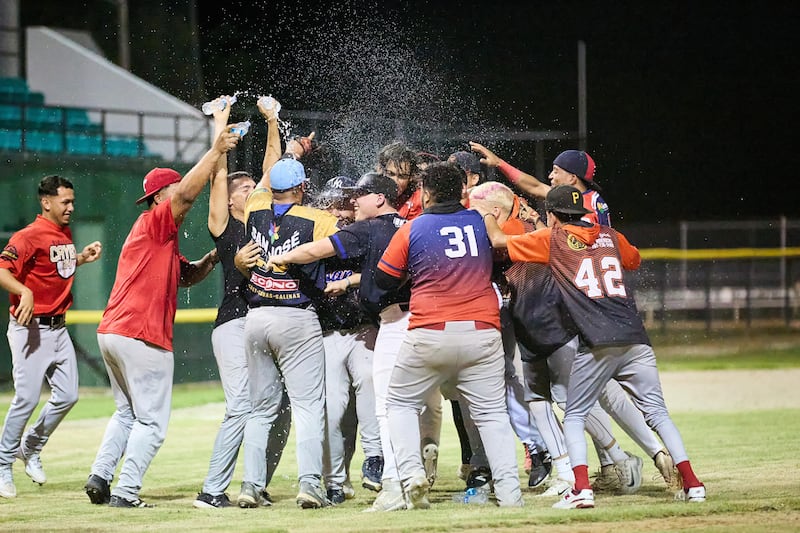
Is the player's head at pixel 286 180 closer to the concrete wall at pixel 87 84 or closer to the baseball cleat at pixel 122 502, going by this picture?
the baseball cleat at pixel 122 502

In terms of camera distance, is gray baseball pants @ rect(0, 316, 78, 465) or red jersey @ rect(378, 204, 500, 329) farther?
gray baseball pants @ rect(0, 316, 78, 465)

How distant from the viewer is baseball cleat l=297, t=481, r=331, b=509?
20.9ft

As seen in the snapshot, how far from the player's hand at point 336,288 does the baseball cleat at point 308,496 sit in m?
1.16

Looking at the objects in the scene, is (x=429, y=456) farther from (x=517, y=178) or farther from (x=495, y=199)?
(x=517, y=178)

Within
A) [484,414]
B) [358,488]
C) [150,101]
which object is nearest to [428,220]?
[484,414]

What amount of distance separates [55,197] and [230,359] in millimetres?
2185

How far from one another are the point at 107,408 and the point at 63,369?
5374mm

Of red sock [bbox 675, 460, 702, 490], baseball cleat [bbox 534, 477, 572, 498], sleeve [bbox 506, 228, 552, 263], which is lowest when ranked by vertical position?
baseball cleat [bbox 534, 477, 572, 498]

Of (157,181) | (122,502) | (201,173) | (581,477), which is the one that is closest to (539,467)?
(581,477)

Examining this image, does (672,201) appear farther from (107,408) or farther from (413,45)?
(107,408)

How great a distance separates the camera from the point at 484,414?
6.07 meters

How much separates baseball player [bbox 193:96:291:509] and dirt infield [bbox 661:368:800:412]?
673 centimetres

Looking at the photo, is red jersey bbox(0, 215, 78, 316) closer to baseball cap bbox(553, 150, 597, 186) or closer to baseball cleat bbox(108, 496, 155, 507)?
baseball cleat bbox(108, 496, 155, 507)

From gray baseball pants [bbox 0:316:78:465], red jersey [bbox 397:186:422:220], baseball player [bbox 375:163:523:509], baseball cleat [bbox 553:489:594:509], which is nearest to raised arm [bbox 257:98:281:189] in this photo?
red jersey [bbox 397:186:422:220]
